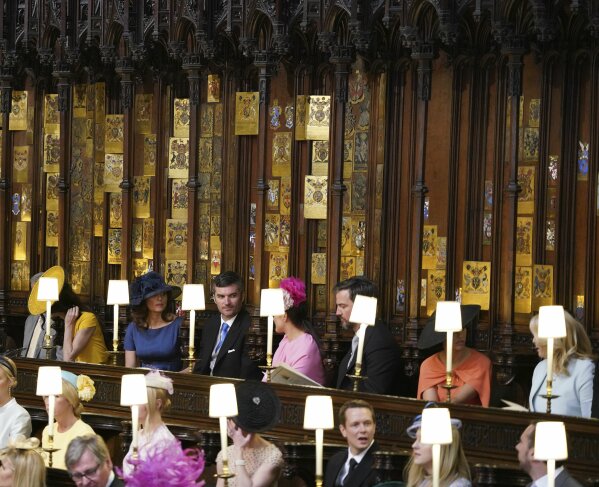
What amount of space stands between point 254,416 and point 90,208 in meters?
5.81

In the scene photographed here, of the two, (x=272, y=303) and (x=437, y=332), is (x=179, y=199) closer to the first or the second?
(x=272, y=303)

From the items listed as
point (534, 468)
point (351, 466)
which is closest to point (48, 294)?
point (351, 466)

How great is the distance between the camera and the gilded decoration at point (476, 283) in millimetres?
10758

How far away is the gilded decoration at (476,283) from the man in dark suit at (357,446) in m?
3.28

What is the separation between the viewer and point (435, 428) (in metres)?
6.62

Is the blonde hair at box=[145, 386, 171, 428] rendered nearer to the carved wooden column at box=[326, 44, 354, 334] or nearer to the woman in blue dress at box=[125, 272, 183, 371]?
the woman in blue dress at box=[125, 272, 183, 371]

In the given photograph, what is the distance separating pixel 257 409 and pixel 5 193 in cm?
635

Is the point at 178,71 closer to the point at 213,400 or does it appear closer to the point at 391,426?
the point at 391,426

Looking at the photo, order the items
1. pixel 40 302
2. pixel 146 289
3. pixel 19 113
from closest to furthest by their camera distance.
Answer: pixel 146 289
pixel 40 302
pixel 19 113

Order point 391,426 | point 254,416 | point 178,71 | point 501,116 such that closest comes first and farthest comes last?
point 254,416
point 391,426
point 501,116
point 178,71

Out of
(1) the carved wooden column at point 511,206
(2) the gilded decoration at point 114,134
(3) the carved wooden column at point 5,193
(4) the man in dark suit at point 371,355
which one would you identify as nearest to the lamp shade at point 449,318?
(4) the man in dark suit at point 371,355

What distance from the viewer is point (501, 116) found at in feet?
35.5

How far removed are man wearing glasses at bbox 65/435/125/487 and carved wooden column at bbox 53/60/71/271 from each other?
613 centimetres

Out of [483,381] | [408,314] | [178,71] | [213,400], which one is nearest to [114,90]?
[178,71]
